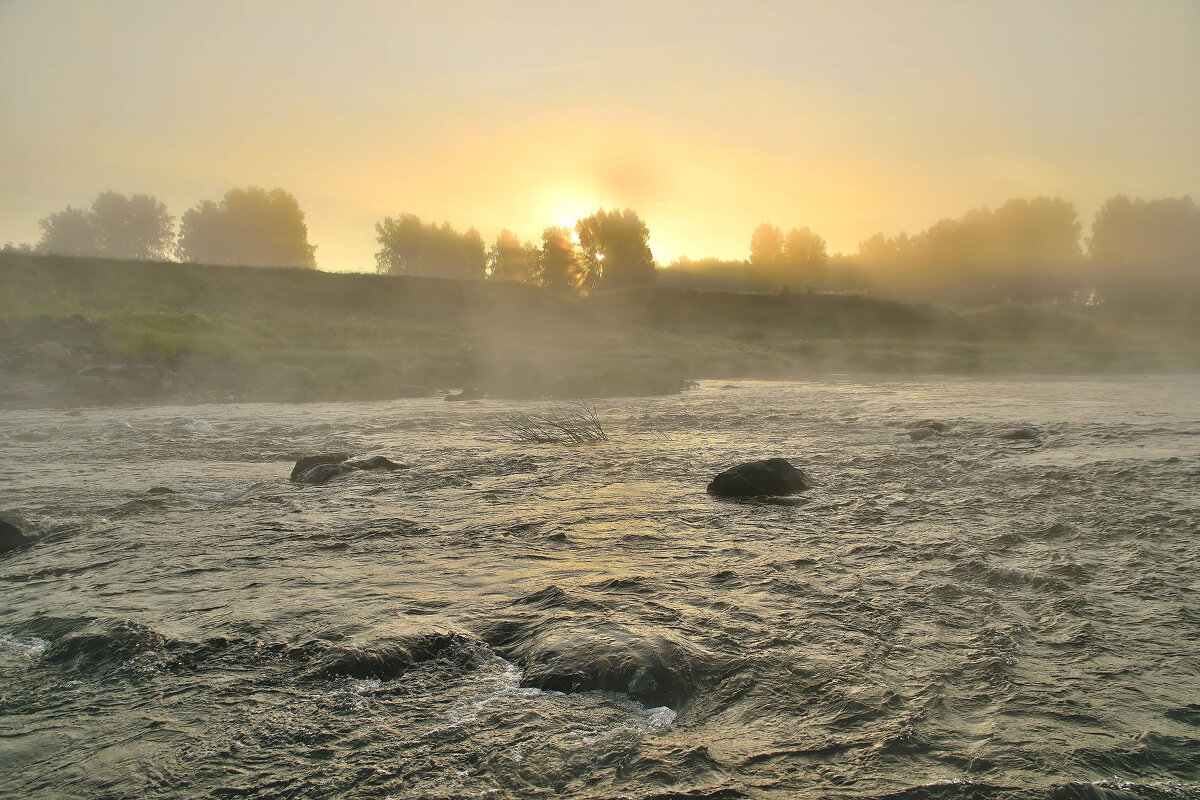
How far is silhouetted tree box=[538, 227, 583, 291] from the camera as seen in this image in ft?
295

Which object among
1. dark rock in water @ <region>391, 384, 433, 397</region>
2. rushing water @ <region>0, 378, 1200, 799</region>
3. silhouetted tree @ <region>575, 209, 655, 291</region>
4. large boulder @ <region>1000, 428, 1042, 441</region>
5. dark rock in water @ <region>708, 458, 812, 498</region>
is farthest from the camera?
silhouetted tree @ <region>575, 209, 655, 291</region>

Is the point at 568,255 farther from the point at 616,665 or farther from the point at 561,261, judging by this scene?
the point at 616,665

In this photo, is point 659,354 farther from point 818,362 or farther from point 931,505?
point 931,505

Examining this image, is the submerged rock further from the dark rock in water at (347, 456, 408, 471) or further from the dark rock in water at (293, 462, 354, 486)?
the dark rock in water at (293, 462, 354, 486)

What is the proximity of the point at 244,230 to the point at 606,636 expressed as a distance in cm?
10755

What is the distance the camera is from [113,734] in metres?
3.03

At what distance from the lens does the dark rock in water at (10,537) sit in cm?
591

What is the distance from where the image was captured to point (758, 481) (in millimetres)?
7855

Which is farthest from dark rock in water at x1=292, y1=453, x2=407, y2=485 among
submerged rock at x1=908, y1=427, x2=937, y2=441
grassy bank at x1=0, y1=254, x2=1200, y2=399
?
grassy bank at x1=0, y1=254, x2=1200, y2=399

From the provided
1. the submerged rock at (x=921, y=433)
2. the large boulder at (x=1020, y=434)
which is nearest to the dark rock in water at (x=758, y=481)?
the submerged rock at (x=921, y=433)

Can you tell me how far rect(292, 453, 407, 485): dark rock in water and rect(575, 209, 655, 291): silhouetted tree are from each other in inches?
3131

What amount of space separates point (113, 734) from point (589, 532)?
3836mm

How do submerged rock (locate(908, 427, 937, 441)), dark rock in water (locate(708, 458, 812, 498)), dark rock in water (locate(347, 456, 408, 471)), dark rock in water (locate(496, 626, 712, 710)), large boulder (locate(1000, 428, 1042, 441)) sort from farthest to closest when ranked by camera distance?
submerged rock (locate(908, 427, 937, 441)), large boulder (locate(1000, 428, 1042, 441)), dark rock in water (locate(347, 456, 408, 471)), dark rock in water (locate(708, 458, 812, 498)), dark rock in water (locate(496, 626, 712, 710))

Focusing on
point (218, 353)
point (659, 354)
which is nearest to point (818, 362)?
point (659, 354)
